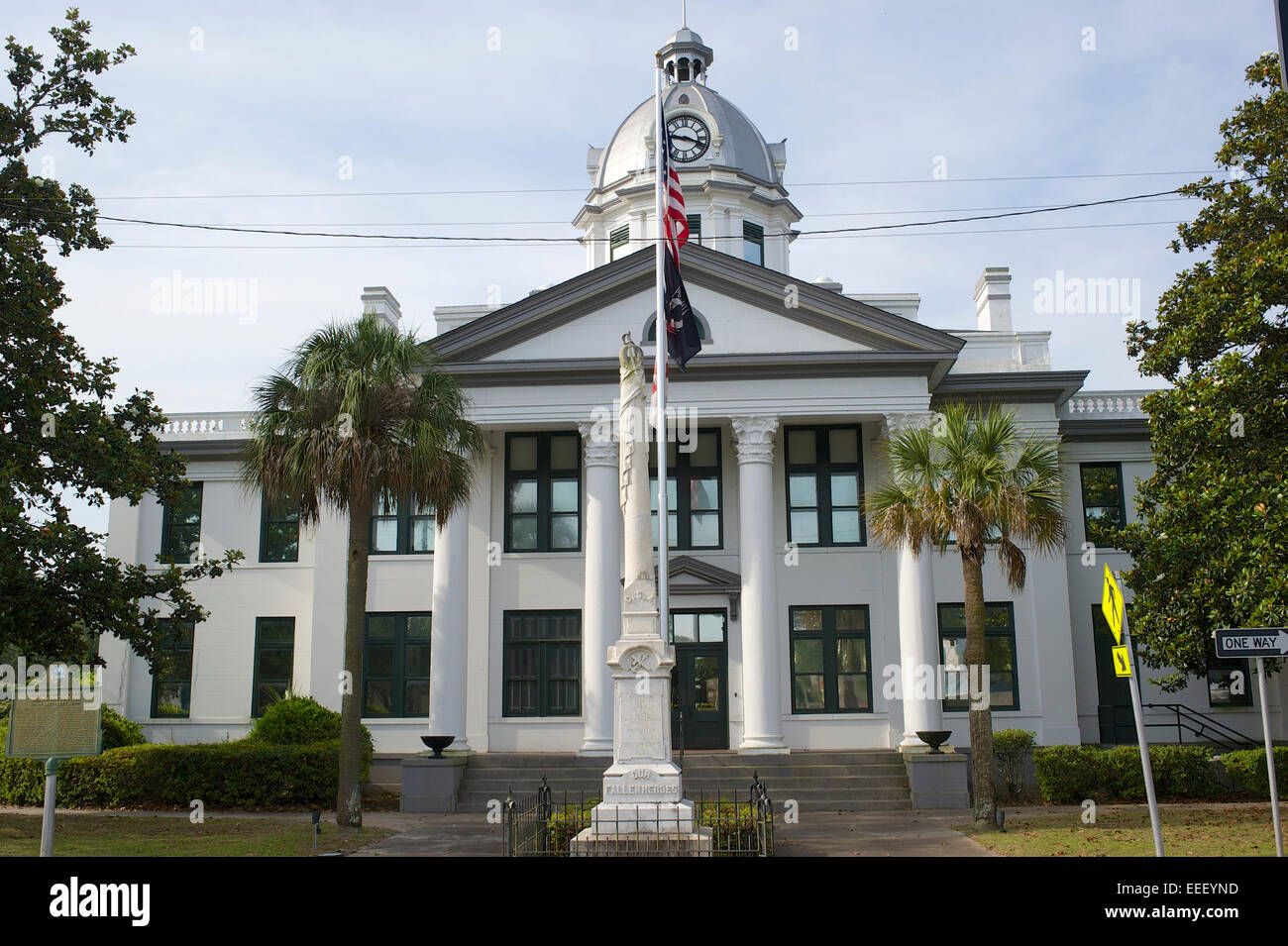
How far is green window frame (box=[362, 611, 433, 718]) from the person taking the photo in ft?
88.3

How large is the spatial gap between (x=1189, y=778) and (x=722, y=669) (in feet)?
32.6

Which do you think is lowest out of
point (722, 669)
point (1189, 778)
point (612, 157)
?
point (1189, 778)

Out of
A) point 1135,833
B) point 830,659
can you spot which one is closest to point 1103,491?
point 830,659

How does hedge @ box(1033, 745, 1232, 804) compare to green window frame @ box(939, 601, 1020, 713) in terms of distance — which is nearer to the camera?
hedge @ box(1033, 745, 1232, 804)

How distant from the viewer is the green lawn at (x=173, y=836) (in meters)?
15.7

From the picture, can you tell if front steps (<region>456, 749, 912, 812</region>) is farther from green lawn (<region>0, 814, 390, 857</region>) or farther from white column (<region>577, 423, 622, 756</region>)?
green lawn (<region>0, 814, 390, 857</region>)

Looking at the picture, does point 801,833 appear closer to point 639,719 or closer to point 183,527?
point 639,719

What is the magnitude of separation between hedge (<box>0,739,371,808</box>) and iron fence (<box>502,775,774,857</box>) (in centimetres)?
852

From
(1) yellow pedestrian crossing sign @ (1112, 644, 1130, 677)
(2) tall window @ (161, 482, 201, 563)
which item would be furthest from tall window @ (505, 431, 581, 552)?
(1) yellow pedestrian crossing sign @ (1112, 644, 1130, 677)

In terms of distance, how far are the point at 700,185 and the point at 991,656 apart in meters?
17.1

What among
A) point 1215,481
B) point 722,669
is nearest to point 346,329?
point 722,669

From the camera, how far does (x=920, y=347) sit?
25328 mm
